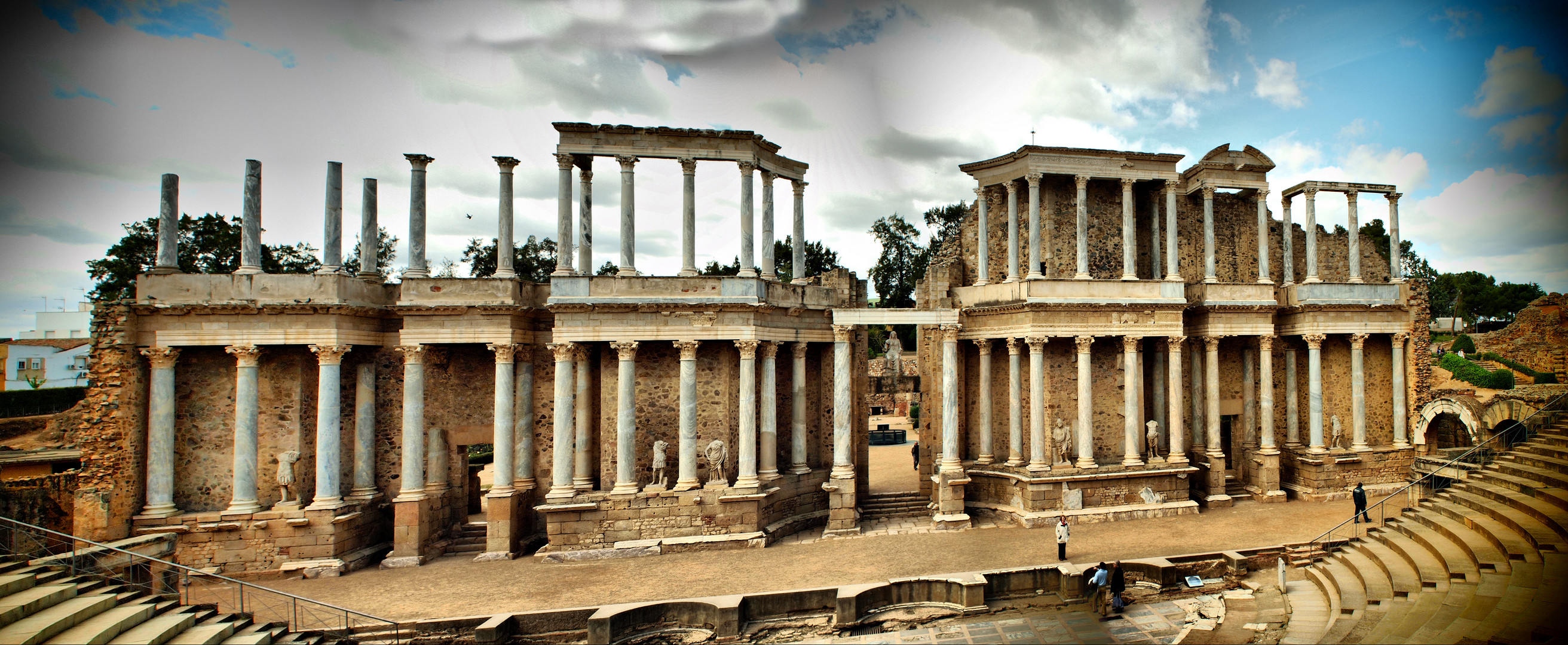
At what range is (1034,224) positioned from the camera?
20281 mm

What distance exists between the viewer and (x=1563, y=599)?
8.39 metres

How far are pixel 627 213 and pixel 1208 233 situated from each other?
59.0 ft

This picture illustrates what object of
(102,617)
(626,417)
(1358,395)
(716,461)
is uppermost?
(1358,395)

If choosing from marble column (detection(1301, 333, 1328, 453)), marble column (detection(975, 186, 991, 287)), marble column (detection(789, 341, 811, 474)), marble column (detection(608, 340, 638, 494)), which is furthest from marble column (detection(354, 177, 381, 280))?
marble column (detection(1301, 333, 1328, 453))

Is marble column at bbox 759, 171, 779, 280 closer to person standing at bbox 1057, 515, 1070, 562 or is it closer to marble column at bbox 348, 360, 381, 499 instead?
person standing at bbox 1057, 515, 1070, 562

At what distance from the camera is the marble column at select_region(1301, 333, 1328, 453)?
840 inches

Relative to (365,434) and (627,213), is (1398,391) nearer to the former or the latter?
(627,213)

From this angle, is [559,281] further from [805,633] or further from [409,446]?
[805,633]

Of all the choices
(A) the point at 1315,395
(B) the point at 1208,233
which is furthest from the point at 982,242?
(A) the point at 1315,395

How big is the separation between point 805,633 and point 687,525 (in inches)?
211

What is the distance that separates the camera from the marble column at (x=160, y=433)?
Answer: 15734mm

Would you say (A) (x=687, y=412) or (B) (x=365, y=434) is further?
(A) (x=687, y=412)

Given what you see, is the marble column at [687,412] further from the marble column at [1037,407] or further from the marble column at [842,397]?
the marble column at [1037,407]

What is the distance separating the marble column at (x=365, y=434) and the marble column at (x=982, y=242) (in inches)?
683
